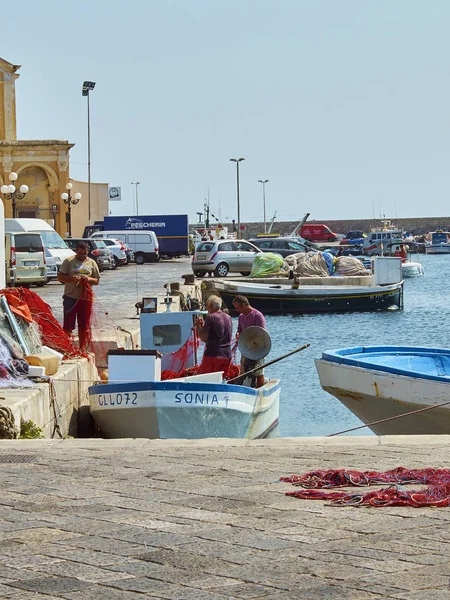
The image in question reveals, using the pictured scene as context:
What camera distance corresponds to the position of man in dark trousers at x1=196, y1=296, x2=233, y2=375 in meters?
15.1

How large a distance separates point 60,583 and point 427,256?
111 m

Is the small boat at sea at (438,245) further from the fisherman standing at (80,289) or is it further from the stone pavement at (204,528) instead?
the stone pavement at (204,528)

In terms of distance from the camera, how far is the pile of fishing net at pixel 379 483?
7.20 metres

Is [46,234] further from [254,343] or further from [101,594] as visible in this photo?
[101,594]

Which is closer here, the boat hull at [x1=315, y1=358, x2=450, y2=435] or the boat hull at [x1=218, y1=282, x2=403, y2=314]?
the boat hull at [x1=315, y1=358, x2=450, y2=435]

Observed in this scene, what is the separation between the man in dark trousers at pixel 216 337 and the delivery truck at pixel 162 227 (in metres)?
44.6

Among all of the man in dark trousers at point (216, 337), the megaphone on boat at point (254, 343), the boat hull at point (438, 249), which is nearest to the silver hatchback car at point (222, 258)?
the man in dark trousers at point (216, 337)

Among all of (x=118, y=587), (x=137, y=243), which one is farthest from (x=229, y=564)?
(x=137, y=243)

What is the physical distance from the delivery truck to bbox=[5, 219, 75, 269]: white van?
65.1 feet

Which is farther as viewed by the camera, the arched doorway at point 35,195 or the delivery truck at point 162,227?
the arched doorway at point 35,195

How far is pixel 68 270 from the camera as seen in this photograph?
1669 cm

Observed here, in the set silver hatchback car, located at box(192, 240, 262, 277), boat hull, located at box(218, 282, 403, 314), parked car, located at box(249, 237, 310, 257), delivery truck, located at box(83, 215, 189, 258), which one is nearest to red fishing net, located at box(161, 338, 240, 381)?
A: boat hull, located at box(218, 282, 403, 314)

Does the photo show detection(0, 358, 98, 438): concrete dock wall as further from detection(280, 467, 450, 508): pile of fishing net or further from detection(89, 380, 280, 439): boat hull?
detection(280, 467, 450, 508): pile of fishing net

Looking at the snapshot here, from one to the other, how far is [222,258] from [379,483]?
38.9m
